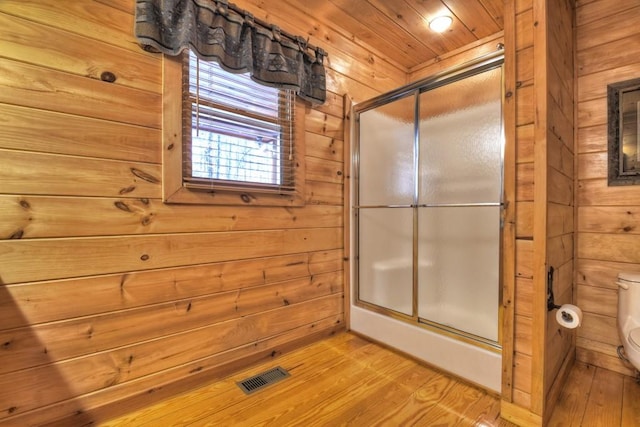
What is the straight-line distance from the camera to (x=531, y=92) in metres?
1.28

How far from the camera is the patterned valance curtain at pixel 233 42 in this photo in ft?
4.55

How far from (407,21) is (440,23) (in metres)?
0.26

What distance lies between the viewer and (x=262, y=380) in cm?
164

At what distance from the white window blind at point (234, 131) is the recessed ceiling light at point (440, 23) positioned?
1279 millimetres

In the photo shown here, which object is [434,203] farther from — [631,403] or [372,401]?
[631,403]

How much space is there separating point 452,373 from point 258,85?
2.05 m

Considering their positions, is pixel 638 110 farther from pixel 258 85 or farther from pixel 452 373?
pixel 258 85

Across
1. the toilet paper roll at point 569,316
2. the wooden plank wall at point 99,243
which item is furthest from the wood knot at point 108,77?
the toilet paper roll at point 569,316

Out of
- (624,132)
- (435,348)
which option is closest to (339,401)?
(435,348)

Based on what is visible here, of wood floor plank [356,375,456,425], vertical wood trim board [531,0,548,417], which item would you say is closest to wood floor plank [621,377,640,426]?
vertical wood trim board [531,0,548,417]

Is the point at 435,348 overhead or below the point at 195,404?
overhead

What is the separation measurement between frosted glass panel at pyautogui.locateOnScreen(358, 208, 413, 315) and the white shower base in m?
0.11

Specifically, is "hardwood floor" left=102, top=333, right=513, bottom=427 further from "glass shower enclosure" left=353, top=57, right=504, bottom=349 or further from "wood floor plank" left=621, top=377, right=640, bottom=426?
"wood floor plank" left=621, top=377, right=640, bottom=426

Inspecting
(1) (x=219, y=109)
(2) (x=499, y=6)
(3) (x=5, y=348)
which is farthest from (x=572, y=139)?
(3) (x=5, y=348)
